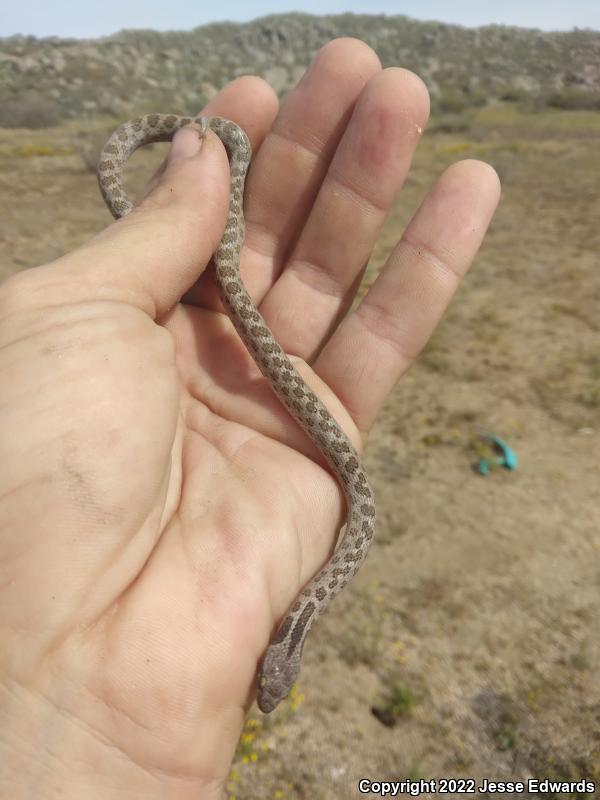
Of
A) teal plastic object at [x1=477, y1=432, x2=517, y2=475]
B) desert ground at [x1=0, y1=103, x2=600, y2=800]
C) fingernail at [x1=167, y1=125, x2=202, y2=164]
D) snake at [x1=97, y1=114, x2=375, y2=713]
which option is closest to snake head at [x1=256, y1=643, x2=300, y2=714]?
snake at [x1=97, y1=114, x2=375, y2=713]

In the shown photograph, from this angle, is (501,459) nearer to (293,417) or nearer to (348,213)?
(293,417)

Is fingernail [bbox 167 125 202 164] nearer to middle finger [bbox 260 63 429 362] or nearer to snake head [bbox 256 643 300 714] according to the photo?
middle finger [bbox 260 63 429 362]

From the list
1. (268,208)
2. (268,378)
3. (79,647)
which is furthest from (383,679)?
(268,208)

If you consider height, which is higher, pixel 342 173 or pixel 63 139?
pixel 342 173

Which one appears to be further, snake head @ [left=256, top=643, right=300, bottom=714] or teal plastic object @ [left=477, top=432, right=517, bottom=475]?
teal plastic object @ [left=477, top=432, right=517, bottom=475]

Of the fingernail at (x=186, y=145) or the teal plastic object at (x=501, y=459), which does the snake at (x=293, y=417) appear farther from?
the teal plastic object at (x=501, y=459)

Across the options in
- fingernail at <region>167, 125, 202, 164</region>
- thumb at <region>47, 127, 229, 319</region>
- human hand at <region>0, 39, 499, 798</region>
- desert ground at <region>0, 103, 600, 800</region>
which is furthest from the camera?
desert ground at <region>0, 103, 600, 800</region>

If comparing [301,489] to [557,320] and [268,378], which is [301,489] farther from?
[557,320]
